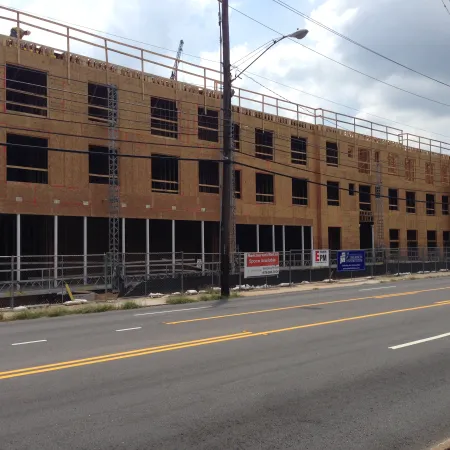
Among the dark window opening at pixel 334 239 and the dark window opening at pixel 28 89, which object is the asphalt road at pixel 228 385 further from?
the dark window opening at pixel 334 239

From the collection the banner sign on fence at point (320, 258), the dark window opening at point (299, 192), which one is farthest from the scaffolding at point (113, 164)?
the dark window opening at point (299, 192)

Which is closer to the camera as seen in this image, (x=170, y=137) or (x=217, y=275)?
(x=217, y=275)

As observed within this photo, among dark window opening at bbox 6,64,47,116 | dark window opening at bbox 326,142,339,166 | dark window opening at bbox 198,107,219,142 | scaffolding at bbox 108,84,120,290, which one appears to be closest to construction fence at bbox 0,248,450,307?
scaffolding at bbox 108,84,120,290

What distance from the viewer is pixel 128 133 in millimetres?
27422

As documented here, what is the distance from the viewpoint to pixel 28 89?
26172 millimetres

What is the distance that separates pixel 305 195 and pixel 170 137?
13190mm

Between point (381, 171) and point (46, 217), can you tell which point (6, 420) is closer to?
point (46, 217)

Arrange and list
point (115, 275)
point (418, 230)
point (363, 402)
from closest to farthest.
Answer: point (363, 402), point (115, 275), point (418, 230)

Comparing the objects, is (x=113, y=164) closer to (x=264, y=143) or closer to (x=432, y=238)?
(x=264, y=143)

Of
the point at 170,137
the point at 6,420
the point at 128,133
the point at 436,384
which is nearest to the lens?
the point at 6,420

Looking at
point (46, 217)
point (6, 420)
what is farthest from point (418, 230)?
point (6, 420)

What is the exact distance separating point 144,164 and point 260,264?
8.62 metres

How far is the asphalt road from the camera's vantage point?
5.05 meters

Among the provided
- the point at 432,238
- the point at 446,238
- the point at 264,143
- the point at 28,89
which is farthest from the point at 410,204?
the point at 28,89
